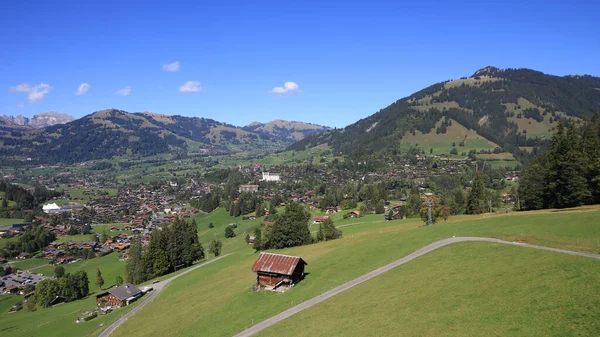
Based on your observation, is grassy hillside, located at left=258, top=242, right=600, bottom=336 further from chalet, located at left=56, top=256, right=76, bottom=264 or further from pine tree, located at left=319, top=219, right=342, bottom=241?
chalet, located at left=56, top=256, right=76, bottom=264

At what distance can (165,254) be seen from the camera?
87812 millimetres

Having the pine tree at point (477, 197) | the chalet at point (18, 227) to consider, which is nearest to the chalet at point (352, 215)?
the pine tree at point (477, 197)

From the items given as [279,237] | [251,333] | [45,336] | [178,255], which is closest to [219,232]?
[178,255]

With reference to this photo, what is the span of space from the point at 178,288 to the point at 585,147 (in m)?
77.1

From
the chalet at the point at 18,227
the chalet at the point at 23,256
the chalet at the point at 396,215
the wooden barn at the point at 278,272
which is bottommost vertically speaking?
the chalet at the point at 23,256

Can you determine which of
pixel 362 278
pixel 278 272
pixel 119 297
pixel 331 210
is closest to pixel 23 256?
pixel 119 297

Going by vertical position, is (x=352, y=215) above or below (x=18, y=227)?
below

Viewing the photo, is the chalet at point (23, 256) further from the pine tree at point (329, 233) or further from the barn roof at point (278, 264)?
the barn roof at point (278, 264)

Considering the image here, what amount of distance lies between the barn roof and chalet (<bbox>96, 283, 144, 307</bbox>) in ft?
107

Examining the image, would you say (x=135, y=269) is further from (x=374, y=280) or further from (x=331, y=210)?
(x=331, y=210)

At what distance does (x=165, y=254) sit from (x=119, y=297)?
79.8ft

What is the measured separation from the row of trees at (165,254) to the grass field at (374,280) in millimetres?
23789

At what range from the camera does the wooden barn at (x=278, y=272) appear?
44.9 metres

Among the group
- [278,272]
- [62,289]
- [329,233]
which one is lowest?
[62,289]
